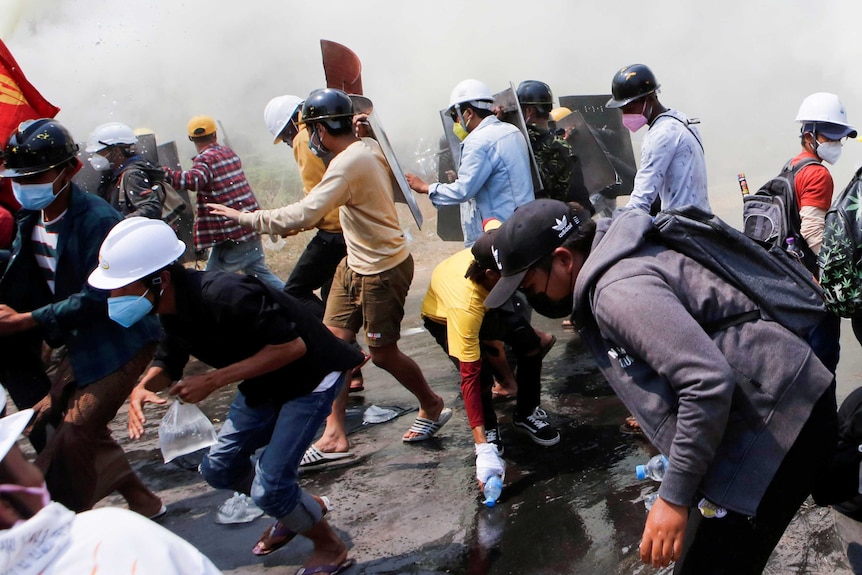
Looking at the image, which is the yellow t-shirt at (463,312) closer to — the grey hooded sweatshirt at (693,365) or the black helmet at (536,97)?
the grey hooded sweatshirt at (693,365)

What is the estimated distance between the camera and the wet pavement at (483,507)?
10.6 ft

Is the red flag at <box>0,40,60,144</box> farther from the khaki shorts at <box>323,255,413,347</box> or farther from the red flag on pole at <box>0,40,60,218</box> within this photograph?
the khaki shorts at <box>323,255,413,347</box>

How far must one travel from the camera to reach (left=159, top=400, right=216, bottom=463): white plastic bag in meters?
3.61

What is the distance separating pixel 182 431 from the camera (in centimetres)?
364

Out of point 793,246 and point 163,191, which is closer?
point 793,246

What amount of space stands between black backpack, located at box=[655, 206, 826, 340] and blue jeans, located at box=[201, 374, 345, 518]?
166 centimetres

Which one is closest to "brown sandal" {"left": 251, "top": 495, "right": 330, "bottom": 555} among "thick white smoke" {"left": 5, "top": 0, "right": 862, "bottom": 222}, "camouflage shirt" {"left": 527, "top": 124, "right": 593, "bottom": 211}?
"camouflage shirt" {"left": 527, "top": 124, "right": 593, "bottom": 211}

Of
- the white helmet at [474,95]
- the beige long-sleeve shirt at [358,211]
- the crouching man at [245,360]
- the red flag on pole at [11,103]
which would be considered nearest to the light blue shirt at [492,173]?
the white helmet at [474,95]

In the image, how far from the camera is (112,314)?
9.73ft

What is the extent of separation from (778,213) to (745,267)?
7.86 feet

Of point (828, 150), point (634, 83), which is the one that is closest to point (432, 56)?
point (634, 83)

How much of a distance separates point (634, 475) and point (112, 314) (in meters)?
2.43

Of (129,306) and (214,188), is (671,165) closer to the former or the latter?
(129,306)

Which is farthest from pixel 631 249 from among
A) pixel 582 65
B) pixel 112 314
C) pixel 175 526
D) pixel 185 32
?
pixel 582 65
